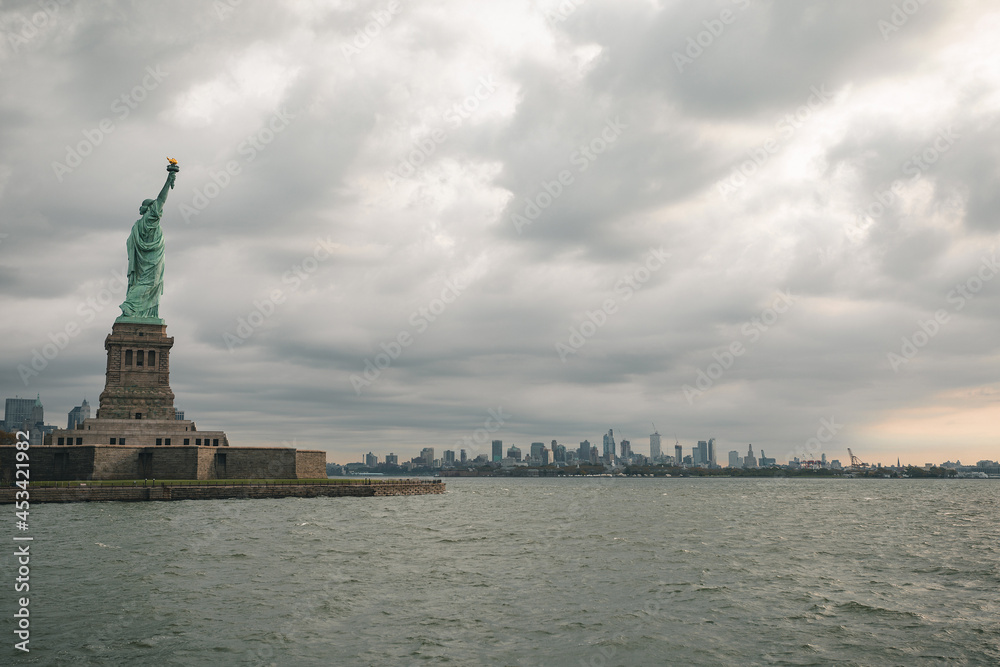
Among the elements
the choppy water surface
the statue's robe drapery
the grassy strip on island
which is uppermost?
the statue's robe drapery

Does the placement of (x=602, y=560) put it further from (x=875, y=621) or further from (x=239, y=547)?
(x=239, y=547)

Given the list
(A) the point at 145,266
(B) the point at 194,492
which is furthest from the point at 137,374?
(B) the point at 194,492

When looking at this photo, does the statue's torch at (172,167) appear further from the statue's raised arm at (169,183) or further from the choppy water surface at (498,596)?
the choppy water surface at (498,596)

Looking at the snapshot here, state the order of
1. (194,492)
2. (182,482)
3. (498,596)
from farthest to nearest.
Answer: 1. (182,482)
2. (194,492)
3. (498,596)

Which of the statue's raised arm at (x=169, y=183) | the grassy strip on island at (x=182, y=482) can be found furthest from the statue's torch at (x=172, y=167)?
the grassy strip on island at (x=182, y=482)

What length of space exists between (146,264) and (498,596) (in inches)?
3665

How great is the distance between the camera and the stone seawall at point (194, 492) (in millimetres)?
81500

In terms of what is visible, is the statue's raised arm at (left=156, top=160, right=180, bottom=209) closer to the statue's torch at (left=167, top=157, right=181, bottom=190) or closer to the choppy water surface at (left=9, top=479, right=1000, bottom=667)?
the statue's torch at (left=167, top=157, right=181, bottom=190)

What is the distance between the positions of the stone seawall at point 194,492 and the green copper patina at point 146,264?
95.1 ft

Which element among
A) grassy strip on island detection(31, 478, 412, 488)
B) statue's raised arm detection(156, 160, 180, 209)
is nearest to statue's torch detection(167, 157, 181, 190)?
statue's raised arm detection(156, 160, 180, 209)

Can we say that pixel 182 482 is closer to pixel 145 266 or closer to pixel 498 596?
pixel 145 266

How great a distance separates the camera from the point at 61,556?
41.8 meters

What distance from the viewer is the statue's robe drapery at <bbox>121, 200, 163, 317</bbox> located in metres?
108

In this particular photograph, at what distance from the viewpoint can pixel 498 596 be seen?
33125mm
